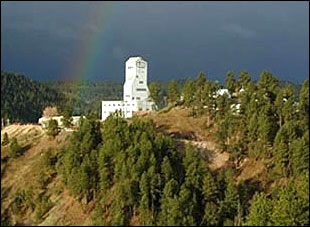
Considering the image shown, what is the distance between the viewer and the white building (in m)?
62.7

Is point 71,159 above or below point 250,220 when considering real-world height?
above

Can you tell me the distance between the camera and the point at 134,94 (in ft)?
208

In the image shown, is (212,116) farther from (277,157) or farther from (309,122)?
(277,157)

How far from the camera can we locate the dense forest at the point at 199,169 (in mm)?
35994

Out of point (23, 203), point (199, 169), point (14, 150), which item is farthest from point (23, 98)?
point (199, 169)

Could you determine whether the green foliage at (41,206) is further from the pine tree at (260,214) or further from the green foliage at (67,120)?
the pine tree at (260,214)

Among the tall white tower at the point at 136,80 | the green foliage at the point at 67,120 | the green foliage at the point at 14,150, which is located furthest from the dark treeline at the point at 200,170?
the tall white tower at the point at 136,80

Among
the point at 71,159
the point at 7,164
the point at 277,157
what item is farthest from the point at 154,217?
the point at 7,164

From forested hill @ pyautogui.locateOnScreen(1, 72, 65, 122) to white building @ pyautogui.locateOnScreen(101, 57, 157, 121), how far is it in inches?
1213

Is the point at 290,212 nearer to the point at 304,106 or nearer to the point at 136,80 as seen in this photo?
the point at 304,106

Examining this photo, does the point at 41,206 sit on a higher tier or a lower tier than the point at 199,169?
lower

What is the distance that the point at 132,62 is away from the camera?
6531 cm

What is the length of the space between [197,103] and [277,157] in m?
13.1

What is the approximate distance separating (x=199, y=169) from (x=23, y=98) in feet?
231
